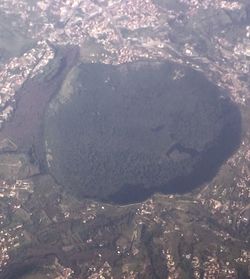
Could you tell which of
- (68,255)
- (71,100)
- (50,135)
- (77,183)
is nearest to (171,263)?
(68,255)

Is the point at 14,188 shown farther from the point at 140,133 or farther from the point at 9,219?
the point at 140,133

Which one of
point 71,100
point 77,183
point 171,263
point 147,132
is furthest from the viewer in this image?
point 71,100

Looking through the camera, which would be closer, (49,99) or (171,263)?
(171,263)

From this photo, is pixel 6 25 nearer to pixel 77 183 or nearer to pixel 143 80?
pixel 143 80

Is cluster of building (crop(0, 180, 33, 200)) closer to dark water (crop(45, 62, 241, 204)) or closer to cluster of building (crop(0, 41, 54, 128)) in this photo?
dark water (crop(45, 62, 241, 204))

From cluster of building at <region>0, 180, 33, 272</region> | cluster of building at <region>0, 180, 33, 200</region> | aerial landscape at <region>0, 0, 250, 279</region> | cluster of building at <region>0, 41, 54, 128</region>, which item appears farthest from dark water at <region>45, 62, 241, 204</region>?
cluster of building at <region>0, 41, 54, 128</region>

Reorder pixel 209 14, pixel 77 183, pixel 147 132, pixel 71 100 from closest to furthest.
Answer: pixel 77 183, pixel 147 132, pixel 71 100, pixel 209 14

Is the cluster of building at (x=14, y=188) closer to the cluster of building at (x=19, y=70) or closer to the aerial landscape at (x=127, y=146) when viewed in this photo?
the aerial landscape at (x=127, y=146)
